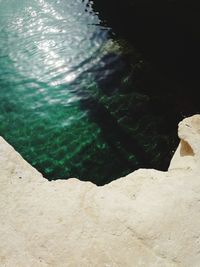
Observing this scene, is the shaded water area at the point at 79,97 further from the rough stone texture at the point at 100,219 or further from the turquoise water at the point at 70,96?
the rough stone texture at the point at 100,219

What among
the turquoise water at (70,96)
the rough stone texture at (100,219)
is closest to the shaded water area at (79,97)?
the turquoise water at (70,96)

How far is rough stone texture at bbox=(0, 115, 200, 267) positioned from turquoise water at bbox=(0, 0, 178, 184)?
2579 millimetres

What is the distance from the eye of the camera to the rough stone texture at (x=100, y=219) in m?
4.47

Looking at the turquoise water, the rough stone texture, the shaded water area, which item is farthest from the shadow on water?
the rough stone texture

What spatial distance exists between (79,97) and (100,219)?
5.62m

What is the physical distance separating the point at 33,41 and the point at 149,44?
13.6 feet

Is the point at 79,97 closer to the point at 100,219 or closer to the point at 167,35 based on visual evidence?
the point at 167,35

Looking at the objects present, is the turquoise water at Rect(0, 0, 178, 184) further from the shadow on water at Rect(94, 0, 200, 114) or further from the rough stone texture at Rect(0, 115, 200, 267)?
the rough stone texture at Rect(0, 115, 200, 267)

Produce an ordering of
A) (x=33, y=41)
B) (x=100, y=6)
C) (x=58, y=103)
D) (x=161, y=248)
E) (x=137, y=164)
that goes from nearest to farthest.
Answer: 1. (x=161, y=248)
2. (x=137, y=164)
3. (x=58, y=103)
4. (x=33, y=41)
5. (x=100, y=6)

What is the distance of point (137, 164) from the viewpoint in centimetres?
820

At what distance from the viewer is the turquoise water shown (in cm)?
831

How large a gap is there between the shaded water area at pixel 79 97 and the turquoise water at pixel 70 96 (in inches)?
1.0

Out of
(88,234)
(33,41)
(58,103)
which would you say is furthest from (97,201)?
(33,41)

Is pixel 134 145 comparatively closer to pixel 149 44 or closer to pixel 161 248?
pixel 161 248
